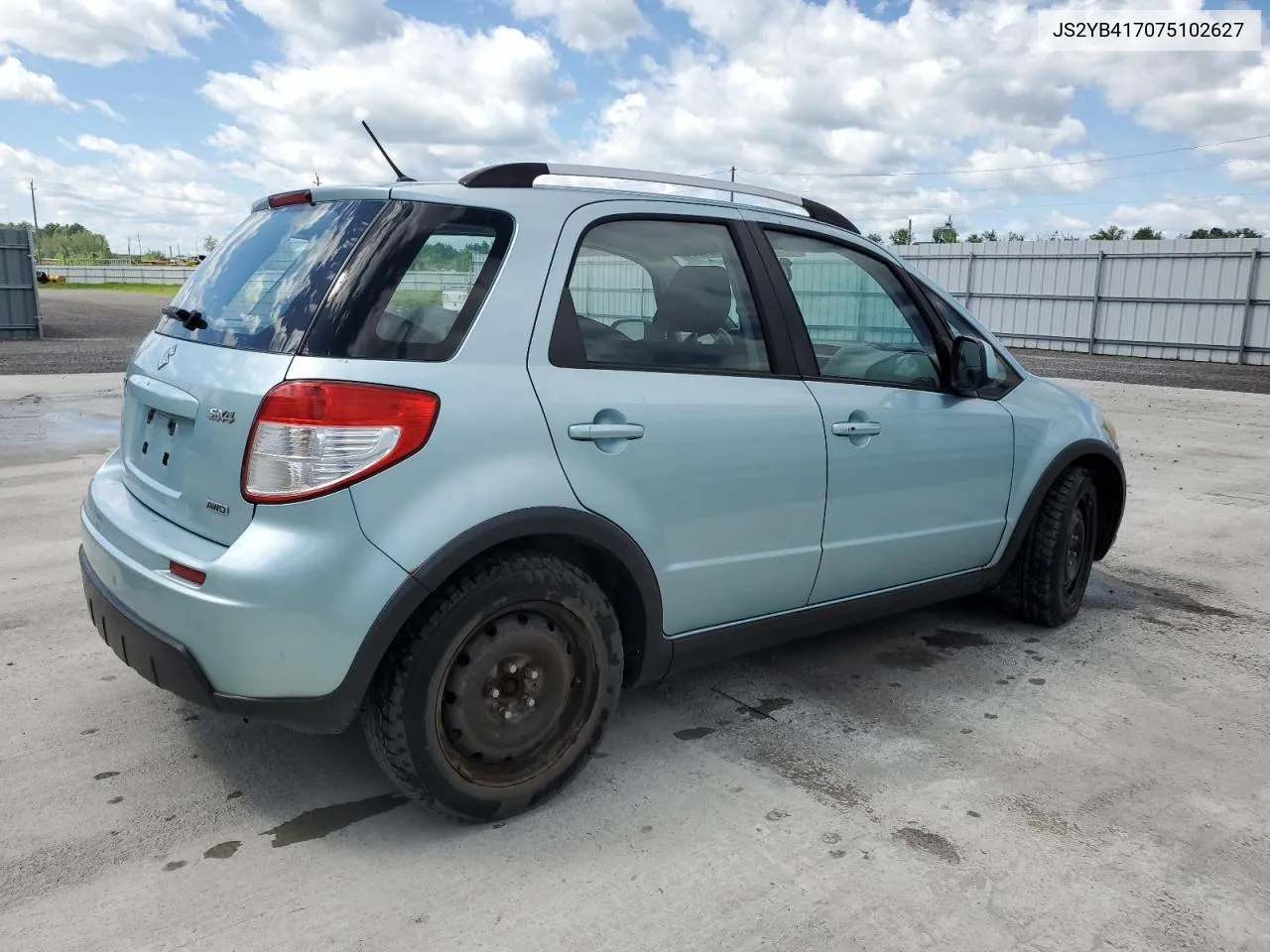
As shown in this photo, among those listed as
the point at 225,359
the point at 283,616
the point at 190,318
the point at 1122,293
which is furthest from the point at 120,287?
the point at 283,616

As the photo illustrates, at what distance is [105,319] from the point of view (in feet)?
98.6

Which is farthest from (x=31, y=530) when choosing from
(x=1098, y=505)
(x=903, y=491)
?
(x=1098, y=505)

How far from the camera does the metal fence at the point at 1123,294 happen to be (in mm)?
22109

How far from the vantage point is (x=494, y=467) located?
2.65 meters

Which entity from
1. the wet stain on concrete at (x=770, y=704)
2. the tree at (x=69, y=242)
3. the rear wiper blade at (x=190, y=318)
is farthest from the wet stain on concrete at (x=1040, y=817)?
the tree at (x=69, y=242)

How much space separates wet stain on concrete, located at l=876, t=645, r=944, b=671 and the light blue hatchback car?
0.51 meters

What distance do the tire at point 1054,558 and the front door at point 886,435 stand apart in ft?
1.19

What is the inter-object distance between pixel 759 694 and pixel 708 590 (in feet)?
2.58

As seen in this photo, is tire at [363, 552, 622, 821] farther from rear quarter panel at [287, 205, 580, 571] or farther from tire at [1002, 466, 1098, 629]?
tire at [1002, 466, 1098, 629]

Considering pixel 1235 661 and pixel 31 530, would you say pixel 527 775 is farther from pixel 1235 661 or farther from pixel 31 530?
pixel 31 530

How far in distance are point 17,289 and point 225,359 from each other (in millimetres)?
22896

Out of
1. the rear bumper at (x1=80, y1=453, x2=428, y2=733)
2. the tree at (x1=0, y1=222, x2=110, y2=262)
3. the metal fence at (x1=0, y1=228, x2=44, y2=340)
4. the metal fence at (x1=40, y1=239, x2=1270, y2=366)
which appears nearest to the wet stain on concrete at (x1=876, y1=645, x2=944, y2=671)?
the rear bumper at (x1=80, y1=453, x2=428, y2=733)

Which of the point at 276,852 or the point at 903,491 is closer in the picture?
the point at 276,852

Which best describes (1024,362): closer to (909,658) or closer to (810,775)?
(909,658)
